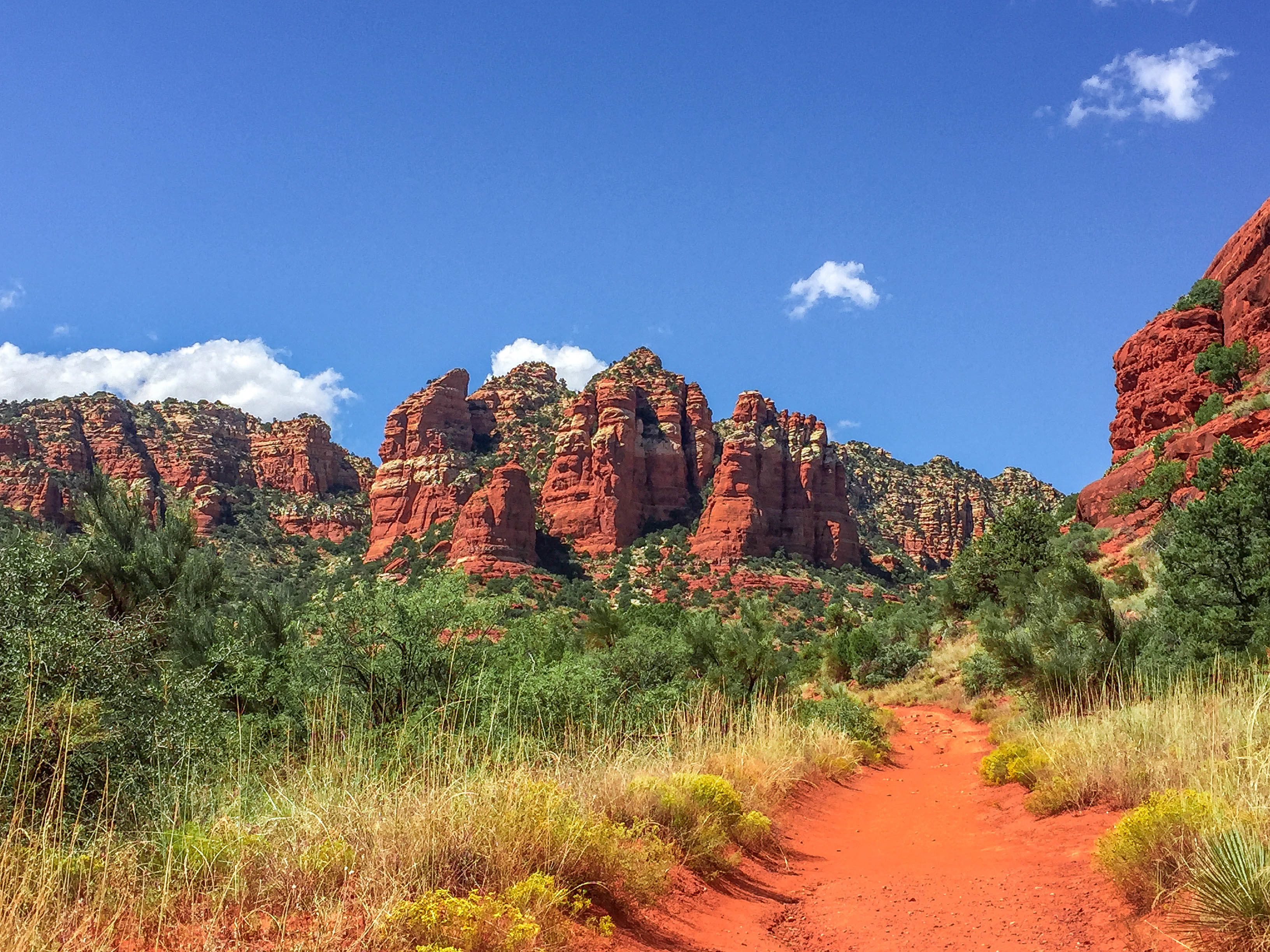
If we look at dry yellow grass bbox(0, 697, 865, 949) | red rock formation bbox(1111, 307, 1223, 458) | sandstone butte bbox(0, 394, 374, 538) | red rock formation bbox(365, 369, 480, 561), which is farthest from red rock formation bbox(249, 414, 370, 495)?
dry yellow grass bbox(0, 697, 865, 949)

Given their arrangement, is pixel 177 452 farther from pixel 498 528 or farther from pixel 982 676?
pixel 982 676

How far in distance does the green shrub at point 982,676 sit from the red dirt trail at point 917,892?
8.69 meters

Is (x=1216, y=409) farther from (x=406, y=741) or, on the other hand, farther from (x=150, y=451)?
(x=150, y=451)

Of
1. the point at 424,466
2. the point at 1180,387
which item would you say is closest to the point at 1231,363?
the point at 1180,387

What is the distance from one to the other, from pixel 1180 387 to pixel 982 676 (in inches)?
788

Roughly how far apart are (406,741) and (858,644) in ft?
75.7

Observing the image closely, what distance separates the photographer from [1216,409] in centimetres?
2745

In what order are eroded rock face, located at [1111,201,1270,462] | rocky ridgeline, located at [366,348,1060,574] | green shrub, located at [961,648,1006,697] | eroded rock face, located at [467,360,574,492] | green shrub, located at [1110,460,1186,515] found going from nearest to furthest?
green shrub, located at [961,648,1006,697] < green shrub, located at [1110,460,1186,515] < eroded rock face, located at [1111,201,1270,462] < rocky ridgeline, located at [366,348,1060,574] < eroded rock face, located at [467,360,574,492]

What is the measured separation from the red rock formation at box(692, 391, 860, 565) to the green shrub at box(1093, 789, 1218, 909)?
6057 cm

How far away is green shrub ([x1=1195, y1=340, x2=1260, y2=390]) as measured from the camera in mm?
→ 28686

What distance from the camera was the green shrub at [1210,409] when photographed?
2730 cm

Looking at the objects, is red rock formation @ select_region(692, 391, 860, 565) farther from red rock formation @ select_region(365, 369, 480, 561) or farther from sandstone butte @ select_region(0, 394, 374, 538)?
sandstone butte @ select_region(0, 394, 374, 538)

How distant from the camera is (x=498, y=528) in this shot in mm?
61750

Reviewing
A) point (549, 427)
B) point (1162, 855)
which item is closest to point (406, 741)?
point (1162, 855)
